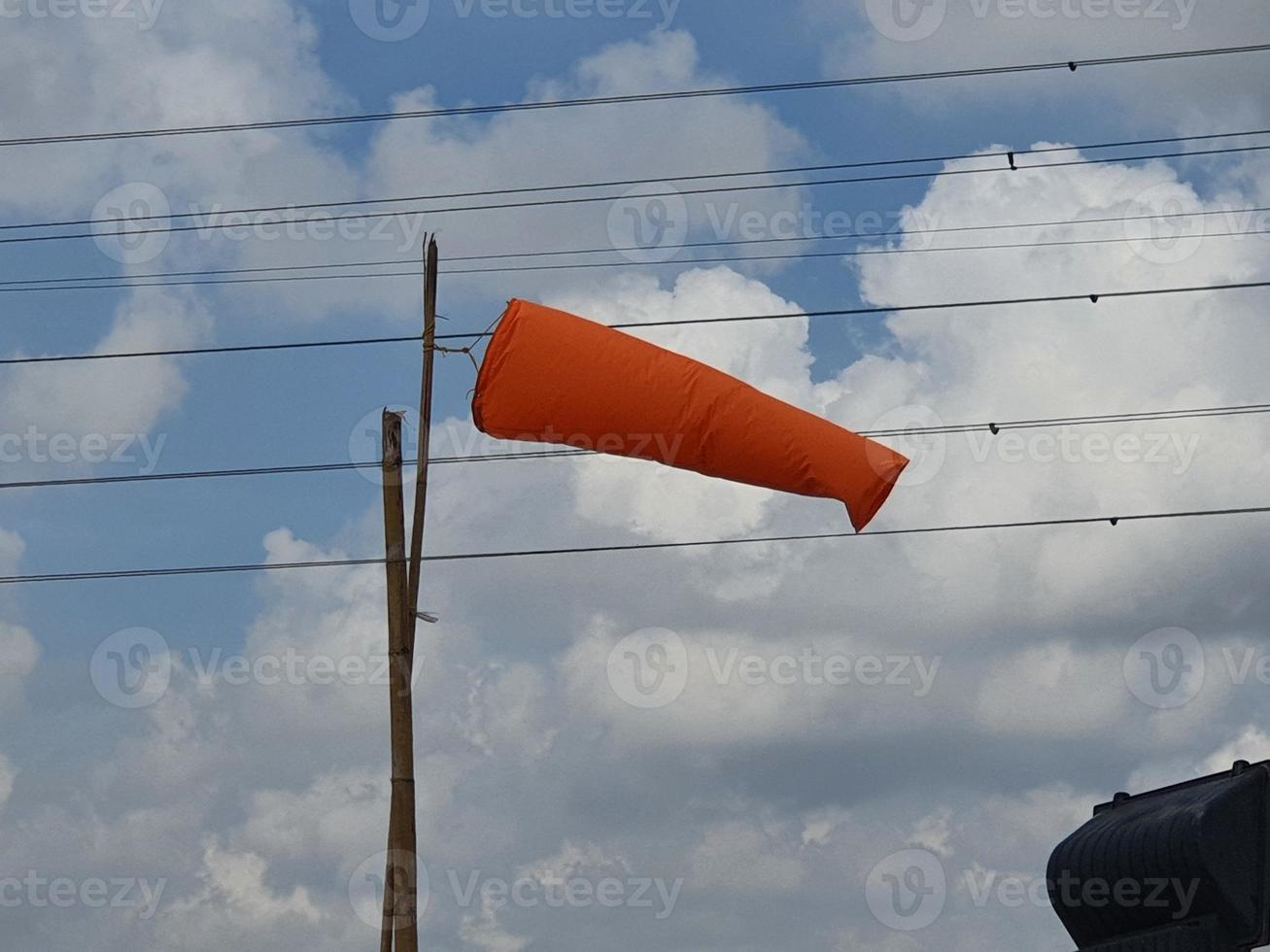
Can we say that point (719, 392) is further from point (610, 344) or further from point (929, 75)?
point (929, 75)

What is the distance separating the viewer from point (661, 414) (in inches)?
677

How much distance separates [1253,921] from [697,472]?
6610 millimetres

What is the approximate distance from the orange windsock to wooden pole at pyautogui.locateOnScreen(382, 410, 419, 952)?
1.87 meters

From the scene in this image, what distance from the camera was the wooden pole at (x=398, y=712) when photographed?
1742 centimetres

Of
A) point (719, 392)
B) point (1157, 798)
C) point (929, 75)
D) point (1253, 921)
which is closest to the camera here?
point (1253, 921)

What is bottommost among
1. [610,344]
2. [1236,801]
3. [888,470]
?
[1236,801]

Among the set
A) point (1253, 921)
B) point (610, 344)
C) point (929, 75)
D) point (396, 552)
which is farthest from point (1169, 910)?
point (929, 75)

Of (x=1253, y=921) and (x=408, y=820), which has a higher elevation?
(x=408, y=820)

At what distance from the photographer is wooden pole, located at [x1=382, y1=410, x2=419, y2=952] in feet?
57.2

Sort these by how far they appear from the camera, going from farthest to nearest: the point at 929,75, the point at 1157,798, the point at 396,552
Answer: the point at 929,75
the point at 396,552
the point at 1157,798

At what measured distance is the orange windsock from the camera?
1719 centimetres

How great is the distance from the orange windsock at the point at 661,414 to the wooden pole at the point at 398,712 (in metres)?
1.87

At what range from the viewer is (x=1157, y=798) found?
611 inches

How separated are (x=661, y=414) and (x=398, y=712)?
416cm
